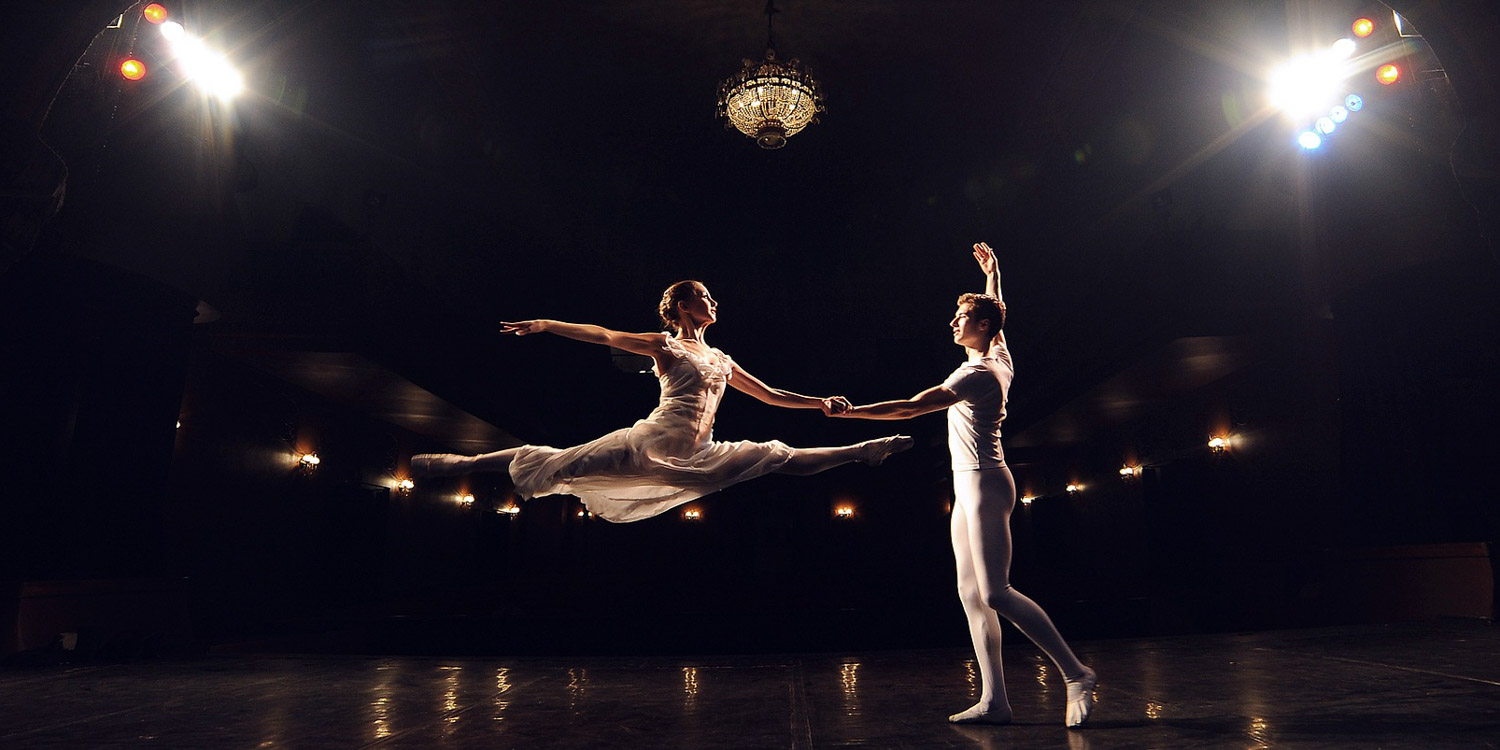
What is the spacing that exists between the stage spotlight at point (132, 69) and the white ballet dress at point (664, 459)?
19.1ft

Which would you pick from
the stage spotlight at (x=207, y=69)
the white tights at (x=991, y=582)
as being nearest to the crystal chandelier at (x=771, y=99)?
the white tights at (x=991, y=582)

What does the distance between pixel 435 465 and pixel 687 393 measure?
110 centimetres

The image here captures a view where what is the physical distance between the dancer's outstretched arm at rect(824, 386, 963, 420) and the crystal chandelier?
2.98m

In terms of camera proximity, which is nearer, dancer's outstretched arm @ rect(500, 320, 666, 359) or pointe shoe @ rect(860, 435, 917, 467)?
pointe shoe @ rect(860, 435, 917, 467)

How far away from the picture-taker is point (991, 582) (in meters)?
2.90

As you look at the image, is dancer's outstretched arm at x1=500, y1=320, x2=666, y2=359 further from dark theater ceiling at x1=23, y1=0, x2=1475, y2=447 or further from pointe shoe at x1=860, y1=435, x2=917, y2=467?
dark theater ceiling at x1=23, y1=0, x2=1475, y2=447

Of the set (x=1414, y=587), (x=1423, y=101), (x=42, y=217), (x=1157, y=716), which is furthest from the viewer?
(x=1414, y=587)

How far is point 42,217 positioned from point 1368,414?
1063cm

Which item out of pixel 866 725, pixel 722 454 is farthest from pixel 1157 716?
pixel 722 454

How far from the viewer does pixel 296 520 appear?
37.0ft

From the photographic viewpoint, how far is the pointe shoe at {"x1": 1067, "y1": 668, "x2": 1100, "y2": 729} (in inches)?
115

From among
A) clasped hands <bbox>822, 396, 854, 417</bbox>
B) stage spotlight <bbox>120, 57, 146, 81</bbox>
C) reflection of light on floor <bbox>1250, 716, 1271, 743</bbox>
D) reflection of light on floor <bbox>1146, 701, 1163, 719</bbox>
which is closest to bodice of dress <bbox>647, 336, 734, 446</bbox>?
clasped hands <bbox>822, 396, 854, 417</bbox>

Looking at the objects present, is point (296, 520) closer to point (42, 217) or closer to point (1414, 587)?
point (42, 217)

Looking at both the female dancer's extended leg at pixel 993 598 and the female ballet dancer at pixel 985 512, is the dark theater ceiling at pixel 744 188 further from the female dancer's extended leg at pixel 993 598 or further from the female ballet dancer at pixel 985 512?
the female dancer's extended leg at pixel 993 598
